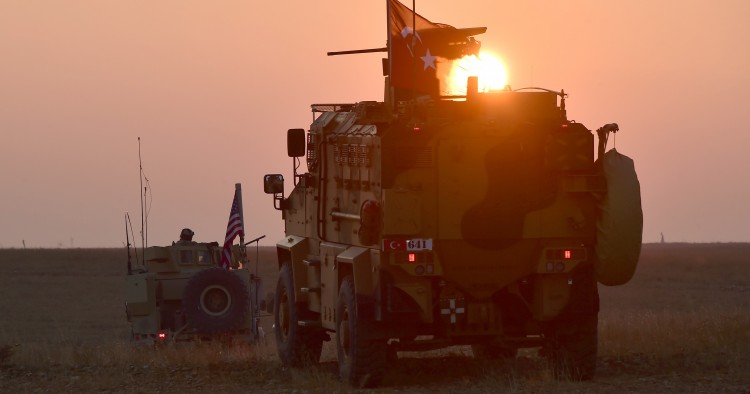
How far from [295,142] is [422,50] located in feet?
6.64

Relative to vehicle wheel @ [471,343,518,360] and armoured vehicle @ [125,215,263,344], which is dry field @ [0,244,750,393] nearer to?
vehicle wheel @ [471,343,518,360]

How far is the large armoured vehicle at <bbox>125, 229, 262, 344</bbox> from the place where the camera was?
26750 mm

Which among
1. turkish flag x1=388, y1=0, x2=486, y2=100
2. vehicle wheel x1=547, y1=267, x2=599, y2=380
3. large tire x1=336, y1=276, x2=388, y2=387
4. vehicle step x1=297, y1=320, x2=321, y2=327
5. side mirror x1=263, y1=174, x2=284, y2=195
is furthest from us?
side mirror x1=263, y1=174, x2=284, y2=195

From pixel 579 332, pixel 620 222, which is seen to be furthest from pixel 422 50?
pixel 579 332

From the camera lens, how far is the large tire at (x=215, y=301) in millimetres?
26688

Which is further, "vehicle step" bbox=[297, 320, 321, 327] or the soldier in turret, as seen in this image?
the soldier in turret

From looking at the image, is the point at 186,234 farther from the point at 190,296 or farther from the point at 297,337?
the point at 297,337

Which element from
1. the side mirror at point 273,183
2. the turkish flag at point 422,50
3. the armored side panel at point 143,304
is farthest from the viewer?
the armored side panel at point 143,304

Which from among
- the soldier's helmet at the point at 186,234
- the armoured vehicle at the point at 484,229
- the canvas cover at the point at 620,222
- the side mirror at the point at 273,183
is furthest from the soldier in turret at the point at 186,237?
the canvas cover at the point at 620,222

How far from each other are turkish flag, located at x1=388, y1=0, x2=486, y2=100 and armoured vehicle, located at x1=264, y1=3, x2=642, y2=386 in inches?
77.6

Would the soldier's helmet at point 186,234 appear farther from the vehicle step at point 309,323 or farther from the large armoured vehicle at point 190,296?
the vehicle step at point 309,323

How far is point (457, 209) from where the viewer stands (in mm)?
17594

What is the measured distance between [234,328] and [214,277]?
949 mm

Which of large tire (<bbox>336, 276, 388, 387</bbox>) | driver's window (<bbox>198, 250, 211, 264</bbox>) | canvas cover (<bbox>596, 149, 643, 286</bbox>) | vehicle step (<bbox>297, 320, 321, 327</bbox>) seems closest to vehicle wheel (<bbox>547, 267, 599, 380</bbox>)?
canvas cover (<bbox>596, 149, 643, 286</bbox>)
